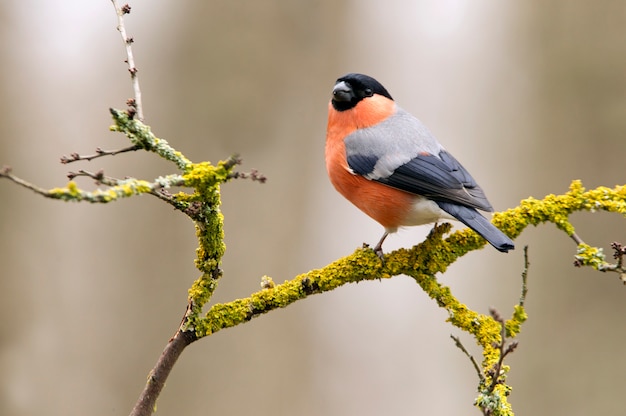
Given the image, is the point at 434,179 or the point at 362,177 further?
the point at 362,177

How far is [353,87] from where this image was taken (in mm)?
2670

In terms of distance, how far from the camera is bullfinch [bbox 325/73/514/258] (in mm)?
2336

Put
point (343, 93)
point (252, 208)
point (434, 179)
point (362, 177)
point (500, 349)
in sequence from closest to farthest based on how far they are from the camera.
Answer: point (500, 349) < point (434, 179) < point (362, 177) < point (343, 93) < point (252, 208)

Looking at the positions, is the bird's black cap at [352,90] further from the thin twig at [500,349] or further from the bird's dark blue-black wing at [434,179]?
the thin twig at [500,349]

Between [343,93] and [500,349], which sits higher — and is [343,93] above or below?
above

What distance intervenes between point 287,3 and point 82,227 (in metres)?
2.00

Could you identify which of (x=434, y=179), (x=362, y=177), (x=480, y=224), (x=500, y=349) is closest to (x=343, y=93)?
(x=362, y=177)

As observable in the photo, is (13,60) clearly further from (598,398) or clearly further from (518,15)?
(598,398)

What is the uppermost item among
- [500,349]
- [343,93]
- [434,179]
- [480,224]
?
[343,93]

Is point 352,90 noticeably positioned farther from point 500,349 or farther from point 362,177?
point 500,349

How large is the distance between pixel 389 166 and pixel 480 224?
1.66 ft

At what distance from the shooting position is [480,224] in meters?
2.06

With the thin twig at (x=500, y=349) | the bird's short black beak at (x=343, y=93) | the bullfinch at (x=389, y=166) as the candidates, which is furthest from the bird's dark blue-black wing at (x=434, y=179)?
the thin twig at (x=500, y=349)

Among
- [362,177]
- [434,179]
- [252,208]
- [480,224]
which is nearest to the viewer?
[480,224]
